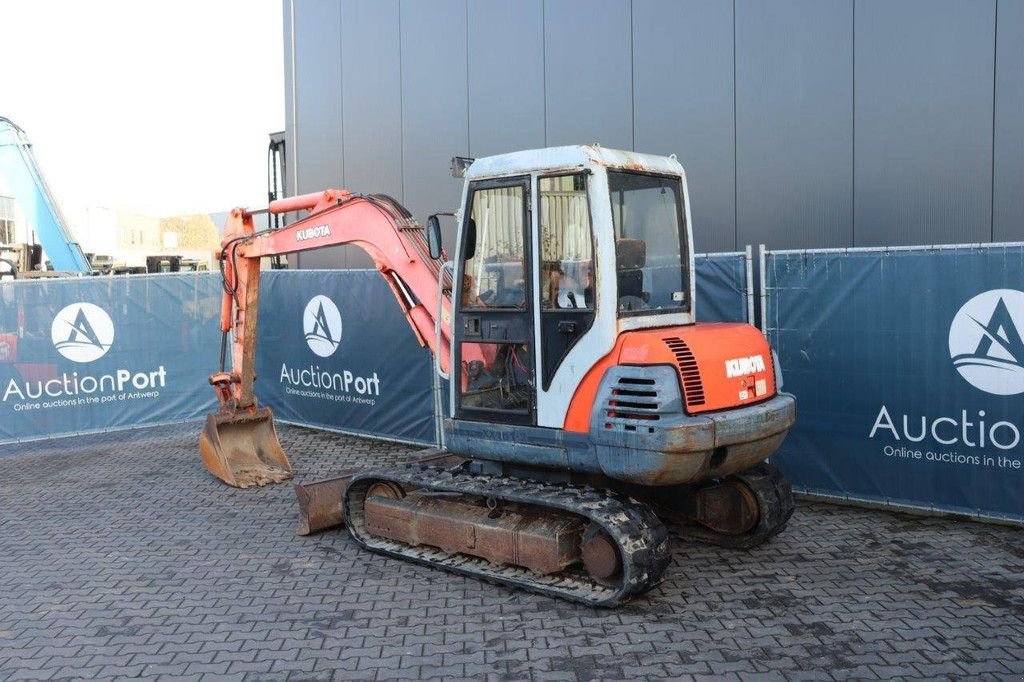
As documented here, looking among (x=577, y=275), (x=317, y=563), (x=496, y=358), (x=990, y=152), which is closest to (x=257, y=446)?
(x=317, y=563)

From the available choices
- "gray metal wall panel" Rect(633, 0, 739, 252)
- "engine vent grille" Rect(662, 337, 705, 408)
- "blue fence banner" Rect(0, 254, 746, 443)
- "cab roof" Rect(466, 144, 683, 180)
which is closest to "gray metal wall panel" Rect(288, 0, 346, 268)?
"blue fence banner" Rect(0, 254, 746, 443)

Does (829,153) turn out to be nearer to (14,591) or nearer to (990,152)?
(990,152)

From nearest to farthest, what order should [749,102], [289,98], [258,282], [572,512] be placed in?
[572,512], [258,282], [749,102], [289,98]

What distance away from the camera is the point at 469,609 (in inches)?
254

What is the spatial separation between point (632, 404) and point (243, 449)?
19.1 ft

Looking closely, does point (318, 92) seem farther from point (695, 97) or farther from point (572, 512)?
point (572, 512)

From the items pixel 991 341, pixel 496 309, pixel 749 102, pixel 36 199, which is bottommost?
pixel 991 341

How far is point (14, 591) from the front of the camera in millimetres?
6988

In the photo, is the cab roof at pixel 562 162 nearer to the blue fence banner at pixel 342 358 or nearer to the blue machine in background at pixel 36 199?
the blue fence banner at pixel 342 358

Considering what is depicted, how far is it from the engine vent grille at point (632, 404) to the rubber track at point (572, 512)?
0.56 meters

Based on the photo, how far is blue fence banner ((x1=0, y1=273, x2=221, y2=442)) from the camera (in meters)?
12.3

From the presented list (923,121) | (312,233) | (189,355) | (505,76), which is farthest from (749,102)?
(189,355)

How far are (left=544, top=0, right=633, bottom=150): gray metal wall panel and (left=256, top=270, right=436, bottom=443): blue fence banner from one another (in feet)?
11.5

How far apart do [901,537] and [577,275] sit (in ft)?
12.2
